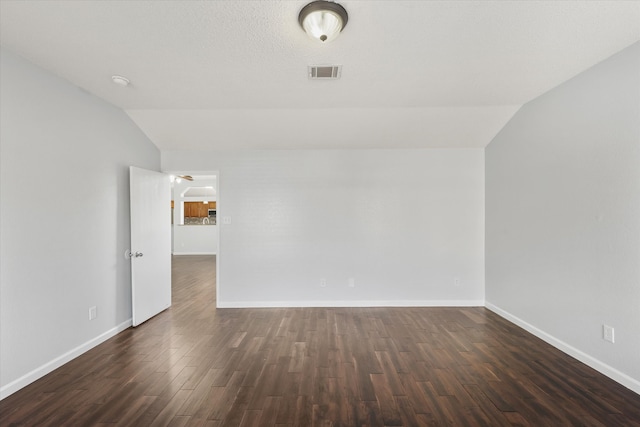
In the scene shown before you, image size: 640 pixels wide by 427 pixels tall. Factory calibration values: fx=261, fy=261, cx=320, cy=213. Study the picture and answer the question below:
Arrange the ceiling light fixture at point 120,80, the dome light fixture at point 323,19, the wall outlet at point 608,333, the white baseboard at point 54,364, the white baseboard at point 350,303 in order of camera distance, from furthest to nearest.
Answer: the white baseboard at point 350,303 < the ceiling light fixture at point 120,80 < the wall outlet at point 608,333 < the white baseboard at point 54,364 < the dome light fixture at point 323,19

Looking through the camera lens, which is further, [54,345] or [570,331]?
[570,331]

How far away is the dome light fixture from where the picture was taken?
163cm

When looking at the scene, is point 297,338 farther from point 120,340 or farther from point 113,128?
point 113,128

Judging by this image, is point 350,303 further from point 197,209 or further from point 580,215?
point 197,209

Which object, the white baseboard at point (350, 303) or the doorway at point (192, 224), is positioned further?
the doorway at point (192, 224)

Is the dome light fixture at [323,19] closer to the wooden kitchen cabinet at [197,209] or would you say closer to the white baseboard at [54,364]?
the white baseboard at [54,364]

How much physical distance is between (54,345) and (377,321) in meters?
3.37

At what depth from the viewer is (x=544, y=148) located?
2912 mm

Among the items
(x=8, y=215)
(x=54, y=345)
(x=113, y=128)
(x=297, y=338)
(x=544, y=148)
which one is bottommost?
(x=297, y=338)

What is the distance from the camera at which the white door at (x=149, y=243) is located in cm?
330

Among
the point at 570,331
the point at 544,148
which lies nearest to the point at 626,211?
the point at 544,148

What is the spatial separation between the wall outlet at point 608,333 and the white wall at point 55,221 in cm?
491

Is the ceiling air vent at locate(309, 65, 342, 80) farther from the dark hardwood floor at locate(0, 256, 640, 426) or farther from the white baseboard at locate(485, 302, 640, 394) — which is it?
the white baseboard at locate(485, 302, 640, 394)

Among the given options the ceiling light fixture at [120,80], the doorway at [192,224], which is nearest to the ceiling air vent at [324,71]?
the ceiling light fixture at [120,80]
